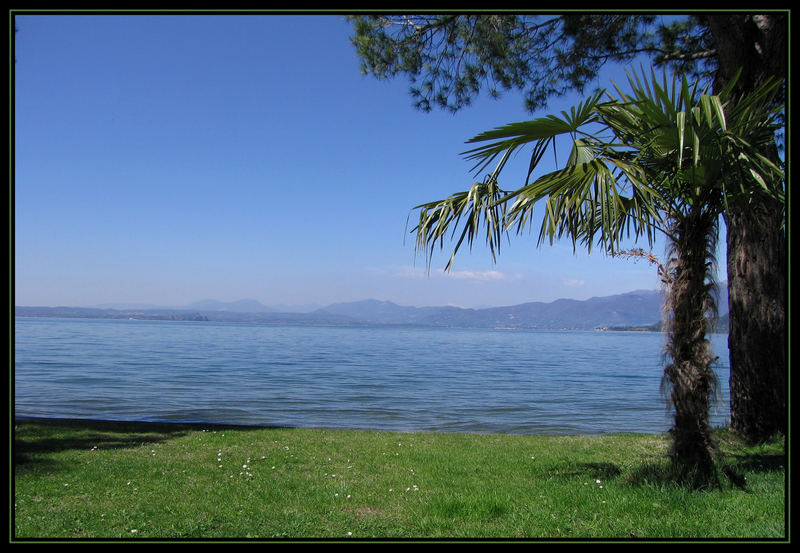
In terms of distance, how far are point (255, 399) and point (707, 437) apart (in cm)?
1399

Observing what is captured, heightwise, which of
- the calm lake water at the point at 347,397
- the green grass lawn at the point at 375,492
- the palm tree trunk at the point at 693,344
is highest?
the palm tree trunk at the point at 693,344

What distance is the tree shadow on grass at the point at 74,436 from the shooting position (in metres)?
7.41

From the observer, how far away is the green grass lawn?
465 centimetres

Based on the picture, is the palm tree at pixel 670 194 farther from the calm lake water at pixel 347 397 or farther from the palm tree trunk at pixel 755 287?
the palm tree trunk at pixel 755 287

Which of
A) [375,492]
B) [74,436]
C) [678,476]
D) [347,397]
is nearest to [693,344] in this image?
[678,476]

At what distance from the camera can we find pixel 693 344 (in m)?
5.67

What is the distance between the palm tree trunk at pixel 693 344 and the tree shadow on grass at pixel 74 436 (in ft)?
22.0

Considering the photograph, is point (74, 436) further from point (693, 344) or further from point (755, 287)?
point (755, 287)

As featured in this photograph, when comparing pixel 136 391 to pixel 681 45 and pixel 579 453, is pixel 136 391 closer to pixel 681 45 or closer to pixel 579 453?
pixel 579 453

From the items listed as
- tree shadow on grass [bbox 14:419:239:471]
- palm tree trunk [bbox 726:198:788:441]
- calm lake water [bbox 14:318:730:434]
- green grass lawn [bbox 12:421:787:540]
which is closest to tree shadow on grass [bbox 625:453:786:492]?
green grass lawn [bbox 12:421:787:540]

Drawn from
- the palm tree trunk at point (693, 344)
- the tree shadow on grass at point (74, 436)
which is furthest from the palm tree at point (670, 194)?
the tree shadow on grass at point (74, 436)

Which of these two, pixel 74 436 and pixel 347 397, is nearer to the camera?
pixel 74 436

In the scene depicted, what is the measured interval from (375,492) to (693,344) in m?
3.27

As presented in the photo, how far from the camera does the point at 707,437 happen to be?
5.75 metres
